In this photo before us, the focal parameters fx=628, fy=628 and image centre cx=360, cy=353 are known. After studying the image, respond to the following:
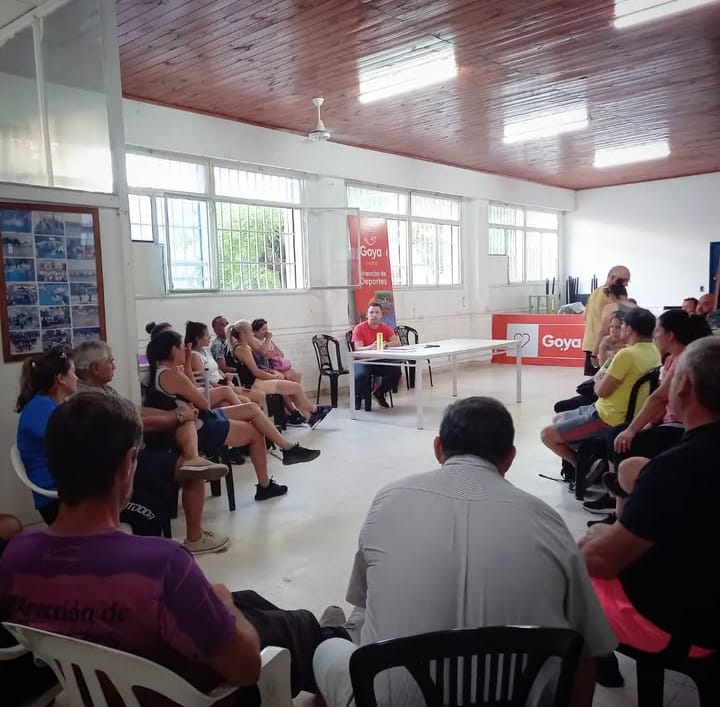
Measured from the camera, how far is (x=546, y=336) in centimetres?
1020

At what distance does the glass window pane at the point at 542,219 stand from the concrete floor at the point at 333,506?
680 centimetres

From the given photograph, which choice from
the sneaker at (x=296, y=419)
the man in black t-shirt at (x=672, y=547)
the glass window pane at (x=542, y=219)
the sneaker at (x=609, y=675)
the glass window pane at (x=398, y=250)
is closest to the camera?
the man in black t-shirt at (x=672, y=547)

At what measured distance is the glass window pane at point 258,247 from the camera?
7.19 meters

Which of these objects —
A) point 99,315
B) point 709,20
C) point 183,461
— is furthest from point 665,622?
point 709,20

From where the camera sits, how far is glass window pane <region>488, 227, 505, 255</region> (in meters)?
11.6

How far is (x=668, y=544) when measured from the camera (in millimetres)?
1540

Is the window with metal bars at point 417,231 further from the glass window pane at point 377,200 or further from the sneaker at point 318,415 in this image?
the sneaker at point 318,415

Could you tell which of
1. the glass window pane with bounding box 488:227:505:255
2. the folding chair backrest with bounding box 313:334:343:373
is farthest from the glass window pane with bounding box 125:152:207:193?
the glass window pane with bounding box 488:227:505:255

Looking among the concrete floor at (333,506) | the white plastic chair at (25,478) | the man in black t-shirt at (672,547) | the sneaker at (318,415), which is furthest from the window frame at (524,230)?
the man in black t-shirt at (672,547)

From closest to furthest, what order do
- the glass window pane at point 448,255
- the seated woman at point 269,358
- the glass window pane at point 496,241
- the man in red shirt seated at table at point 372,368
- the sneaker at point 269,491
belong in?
the sneaker at point 269,491
the seated woman at point 269,358
the man in red shirt seated at table at point 372,368
the glass window pane at point 448,255
the glass window pane at point 496,241

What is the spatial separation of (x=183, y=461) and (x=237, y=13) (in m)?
3.00

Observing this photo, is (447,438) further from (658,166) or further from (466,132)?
(658,166)

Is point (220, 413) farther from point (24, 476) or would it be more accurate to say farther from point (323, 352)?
point (323, 352)

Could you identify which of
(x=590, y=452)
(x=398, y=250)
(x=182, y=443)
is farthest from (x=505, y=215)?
(x=182, y=443)
